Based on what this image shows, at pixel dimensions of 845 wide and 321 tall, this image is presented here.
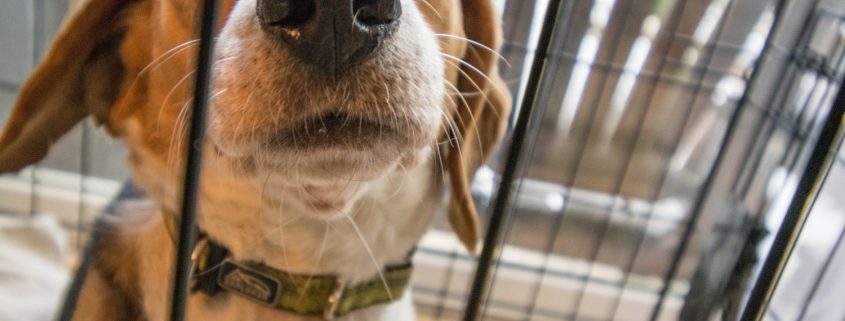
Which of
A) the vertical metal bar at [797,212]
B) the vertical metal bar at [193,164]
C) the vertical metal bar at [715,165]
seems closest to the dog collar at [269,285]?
the vertical metal bar at [193,164]

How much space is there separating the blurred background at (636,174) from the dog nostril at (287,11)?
2.20ft

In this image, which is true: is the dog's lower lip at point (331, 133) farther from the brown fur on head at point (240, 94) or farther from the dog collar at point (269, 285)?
the dog collar at point (269, 285)

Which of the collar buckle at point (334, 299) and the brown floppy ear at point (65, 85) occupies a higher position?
the brown floppy ear at point (65, 85)

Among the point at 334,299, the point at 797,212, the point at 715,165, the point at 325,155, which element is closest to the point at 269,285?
the point at 334,299

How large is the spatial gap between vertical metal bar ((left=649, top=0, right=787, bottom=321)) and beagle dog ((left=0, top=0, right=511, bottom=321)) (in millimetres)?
626

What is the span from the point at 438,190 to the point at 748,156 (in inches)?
30.1

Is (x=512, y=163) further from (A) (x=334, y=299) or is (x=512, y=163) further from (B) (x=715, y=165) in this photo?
(B) (x=715, y=165)

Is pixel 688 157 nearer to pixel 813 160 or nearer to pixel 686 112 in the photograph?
pixel 686 112

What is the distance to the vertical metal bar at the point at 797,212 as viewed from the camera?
39 cm

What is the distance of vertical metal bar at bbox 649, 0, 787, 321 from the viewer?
1236mm

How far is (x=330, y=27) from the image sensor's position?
460mm

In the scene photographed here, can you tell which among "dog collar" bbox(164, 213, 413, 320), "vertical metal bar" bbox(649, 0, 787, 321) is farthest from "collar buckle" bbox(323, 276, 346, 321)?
"vertical metal bar" bbox(649, 0, 787, 321)

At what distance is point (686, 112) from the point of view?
156 cm

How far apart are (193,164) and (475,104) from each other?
1.57ft
